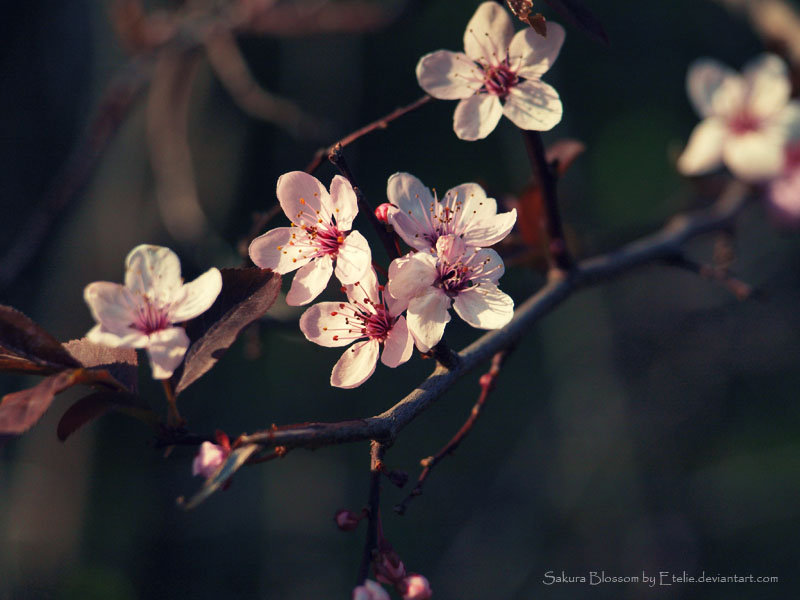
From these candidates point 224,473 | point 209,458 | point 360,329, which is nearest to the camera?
point 224,473

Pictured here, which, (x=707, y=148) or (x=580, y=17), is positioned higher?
(x=580, y=17)

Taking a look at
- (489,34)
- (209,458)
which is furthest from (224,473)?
(489,34)

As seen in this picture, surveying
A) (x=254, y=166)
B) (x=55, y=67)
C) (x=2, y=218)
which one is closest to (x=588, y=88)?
(x=254, y=166)

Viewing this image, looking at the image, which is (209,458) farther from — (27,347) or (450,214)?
(450,214)

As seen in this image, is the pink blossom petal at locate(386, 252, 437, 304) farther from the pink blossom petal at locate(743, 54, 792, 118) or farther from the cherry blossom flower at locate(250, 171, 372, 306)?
the pink blossom petal at locate(743, 54, 792, 118)

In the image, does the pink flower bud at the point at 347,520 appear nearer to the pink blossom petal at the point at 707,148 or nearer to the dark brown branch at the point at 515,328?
the dark brown branch at the point at 515,328

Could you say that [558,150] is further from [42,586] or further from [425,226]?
[42,586]

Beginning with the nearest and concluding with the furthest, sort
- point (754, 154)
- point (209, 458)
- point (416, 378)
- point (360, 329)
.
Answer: point (209, 458) → point (360, 329) → point (754, 154) → point (416, 378)

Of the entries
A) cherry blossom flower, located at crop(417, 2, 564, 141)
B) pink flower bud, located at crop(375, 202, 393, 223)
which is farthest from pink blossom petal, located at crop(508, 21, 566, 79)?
pink flower bud, located at crop(375, 202, 393, 223)
